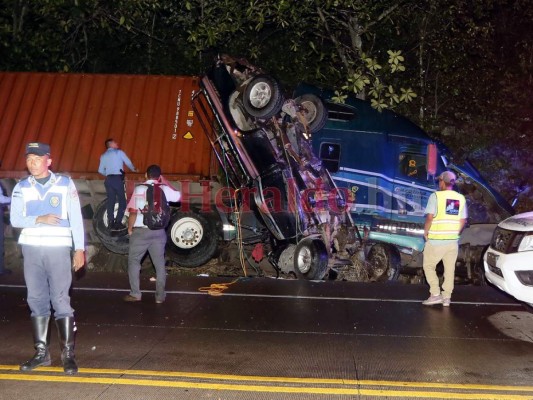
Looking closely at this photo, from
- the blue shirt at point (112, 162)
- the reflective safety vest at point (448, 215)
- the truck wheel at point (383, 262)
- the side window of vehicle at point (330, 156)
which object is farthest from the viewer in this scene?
the side window of vehicle at point (330, 156)

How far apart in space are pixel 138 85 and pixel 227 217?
309 cm

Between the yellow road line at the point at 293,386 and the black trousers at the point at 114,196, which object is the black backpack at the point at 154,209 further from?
the black trousers at the point at 114,196

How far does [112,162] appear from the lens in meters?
11.3

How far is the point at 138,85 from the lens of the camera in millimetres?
12625

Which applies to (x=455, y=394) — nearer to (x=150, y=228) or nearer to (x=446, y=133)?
(x=150, y=228)

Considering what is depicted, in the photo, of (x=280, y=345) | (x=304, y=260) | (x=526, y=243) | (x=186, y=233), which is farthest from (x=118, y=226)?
(x=526, y=243)

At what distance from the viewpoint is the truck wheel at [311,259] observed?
10.3 metres

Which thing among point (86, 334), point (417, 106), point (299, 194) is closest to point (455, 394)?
point (86, 334)

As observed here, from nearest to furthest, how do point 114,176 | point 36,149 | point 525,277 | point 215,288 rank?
point 36,149 < point 525,277 < point 215,288 < point 114,176

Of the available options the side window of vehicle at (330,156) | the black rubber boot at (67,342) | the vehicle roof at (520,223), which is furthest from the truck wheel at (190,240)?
the black rubber boot at (67,342)

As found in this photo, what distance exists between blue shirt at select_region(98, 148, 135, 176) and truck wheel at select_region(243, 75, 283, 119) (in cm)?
240

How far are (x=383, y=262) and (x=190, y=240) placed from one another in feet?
10.9

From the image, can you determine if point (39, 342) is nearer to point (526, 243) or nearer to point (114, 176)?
point (526, 243)

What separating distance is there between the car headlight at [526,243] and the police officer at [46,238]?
4.34 metres
